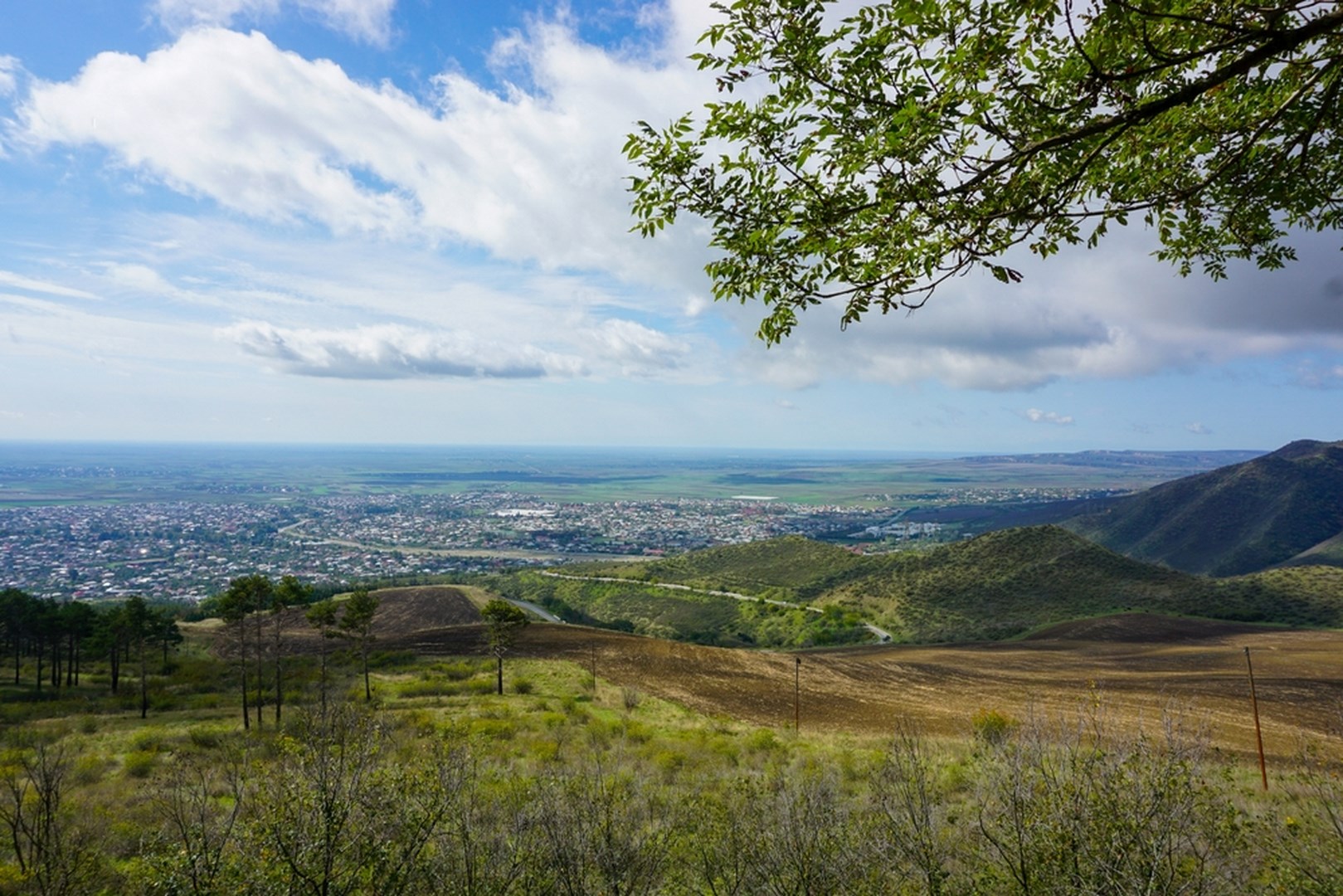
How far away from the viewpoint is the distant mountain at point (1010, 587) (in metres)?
51.9

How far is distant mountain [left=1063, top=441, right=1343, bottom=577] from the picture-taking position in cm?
9869

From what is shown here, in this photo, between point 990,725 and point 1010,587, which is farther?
point 1010,587

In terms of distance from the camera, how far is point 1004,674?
33.7 m

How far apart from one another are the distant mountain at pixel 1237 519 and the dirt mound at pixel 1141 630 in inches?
2244

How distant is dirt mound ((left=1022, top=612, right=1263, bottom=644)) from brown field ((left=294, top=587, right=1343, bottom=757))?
0.40 feet

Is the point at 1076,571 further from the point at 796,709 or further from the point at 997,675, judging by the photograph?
the point at 796,709

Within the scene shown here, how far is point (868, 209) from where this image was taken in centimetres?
417

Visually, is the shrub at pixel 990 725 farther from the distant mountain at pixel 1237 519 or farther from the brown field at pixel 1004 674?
the distant mountain at pixel 1237 519

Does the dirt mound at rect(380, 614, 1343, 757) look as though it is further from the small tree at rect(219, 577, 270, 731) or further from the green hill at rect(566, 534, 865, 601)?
the green hill at rect(566, 534, 865, 601)

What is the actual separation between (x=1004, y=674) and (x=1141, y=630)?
836 inches

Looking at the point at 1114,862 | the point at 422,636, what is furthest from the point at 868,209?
the point at 422,636

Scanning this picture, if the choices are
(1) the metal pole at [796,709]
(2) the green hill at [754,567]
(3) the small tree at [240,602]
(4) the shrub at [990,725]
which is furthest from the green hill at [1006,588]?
(3) the small tree at [240,602]

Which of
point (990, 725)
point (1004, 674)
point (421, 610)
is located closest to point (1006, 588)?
point (1004, 674)

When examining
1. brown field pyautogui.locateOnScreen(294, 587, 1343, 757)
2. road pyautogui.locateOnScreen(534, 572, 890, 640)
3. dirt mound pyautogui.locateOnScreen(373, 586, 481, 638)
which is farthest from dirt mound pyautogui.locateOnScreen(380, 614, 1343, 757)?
road pyautogui.locateOnScreen(534, 572, 890, 640)
